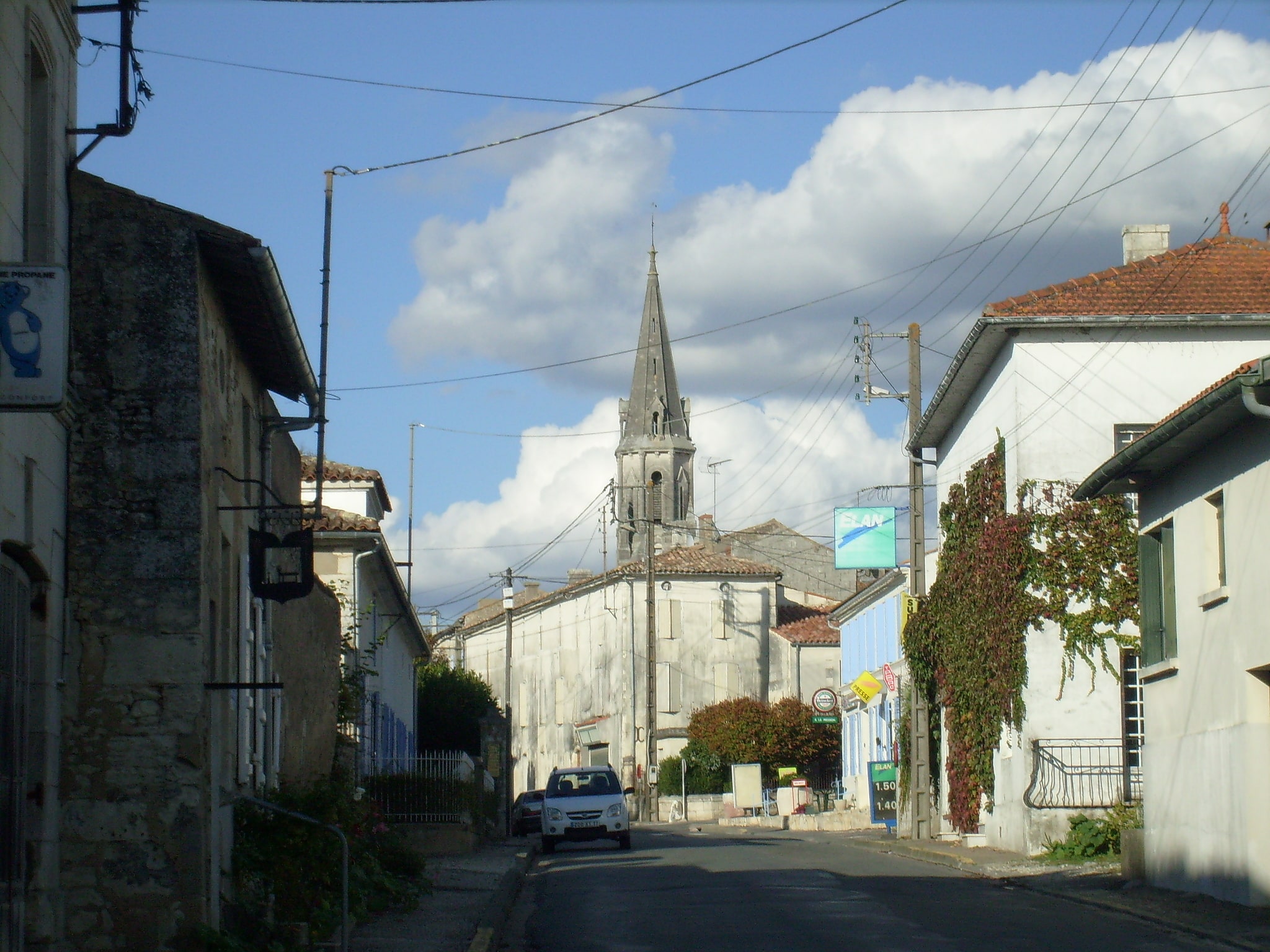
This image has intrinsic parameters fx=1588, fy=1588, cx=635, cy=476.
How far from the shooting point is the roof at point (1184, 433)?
12.9m

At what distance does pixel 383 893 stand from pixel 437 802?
11.2m

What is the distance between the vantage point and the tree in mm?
51188

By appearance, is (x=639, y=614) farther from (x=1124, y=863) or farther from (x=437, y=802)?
(x=1124, y=863)

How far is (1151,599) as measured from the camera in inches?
687

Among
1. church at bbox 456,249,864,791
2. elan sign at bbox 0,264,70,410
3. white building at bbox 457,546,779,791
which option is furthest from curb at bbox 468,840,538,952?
white building at bbox 457,546,779,791

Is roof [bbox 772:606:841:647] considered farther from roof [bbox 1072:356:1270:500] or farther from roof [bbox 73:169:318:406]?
roof [bbox 73:169:318:406]

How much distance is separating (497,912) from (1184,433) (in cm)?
813

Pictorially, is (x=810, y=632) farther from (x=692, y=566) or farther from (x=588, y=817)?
(x=588, y=817)

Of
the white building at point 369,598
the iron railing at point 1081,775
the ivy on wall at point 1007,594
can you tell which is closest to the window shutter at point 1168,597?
the ivy on wall at point 1007,594

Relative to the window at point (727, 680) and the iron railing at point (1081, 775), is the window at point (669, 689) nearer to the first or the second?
the window at point (727, 680)

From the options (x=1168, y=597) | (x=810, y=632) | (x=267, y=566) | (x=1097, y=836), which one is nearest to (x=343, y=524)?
(x=1097, y=836)

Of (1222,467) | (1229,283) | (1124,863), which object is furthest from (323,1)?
(1229,283)

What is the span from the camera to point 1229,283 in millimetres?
24594

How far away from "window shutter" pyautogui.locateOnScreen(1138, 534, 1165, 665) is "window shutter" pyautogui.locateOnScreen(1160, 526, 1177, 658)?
0.13 meters
